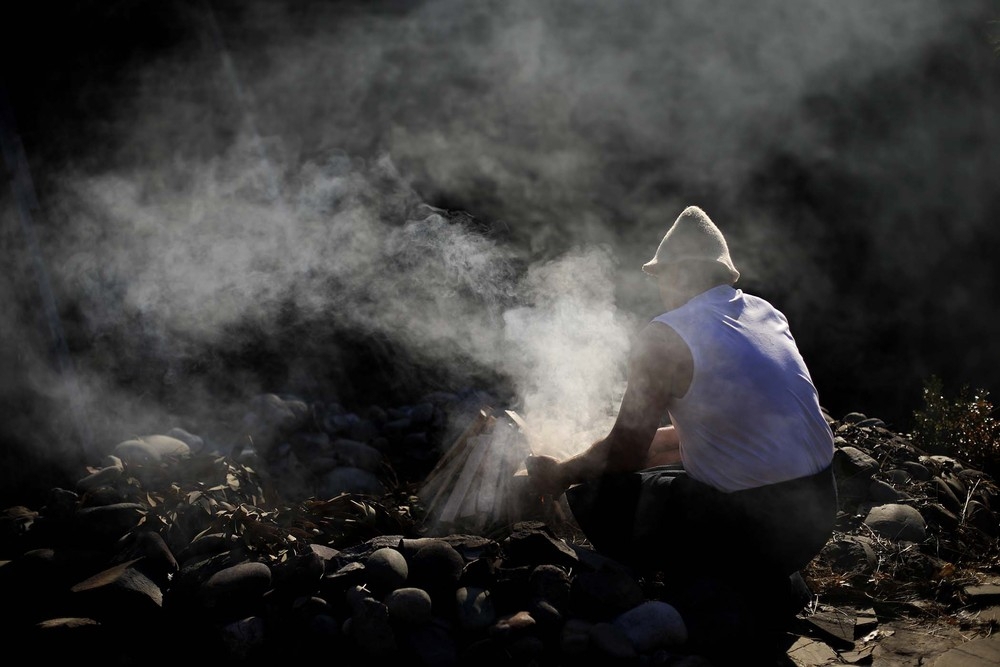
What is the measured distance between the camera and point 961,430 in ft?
16.9

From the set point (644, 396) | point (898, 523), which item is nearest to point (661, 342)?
point (644, 396)

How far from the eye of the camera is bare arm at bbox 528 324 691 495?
9.77 feet

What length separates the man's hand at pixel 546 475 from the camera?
350 cm

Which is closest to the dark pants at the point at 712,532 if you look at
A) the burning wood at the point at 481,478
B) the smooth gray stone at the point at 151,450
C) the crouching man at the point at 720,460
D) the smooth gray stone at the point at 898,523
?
the crouching man at the point at 720,460

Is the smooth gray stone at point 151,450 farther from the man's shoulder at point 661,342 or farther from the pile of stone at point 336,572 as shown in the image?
the man's shoulder at point 661,342

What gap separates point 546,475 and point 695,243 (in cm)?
134

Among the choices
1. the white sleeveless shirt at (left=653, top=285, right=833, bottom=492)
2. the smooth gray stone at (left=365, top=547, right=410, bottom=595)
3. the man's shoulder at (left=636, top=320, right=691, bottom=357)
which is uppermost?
the man's shoulder at (left=636, top=320, right=691, bottom=357)

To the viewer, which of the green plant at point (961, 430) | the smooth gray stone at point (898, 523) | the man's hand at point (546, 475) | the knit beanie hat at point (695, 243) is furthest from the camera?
the green plant at point (961, 430)

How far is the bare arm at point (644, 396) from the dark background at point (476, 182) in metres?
1.76

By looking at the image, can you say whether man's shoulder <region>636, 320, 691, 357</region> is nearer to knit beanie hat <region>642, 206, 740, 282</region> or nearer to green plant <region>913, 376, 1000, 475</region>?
knit beanie hat <region>642, 206, 740, 282</region>

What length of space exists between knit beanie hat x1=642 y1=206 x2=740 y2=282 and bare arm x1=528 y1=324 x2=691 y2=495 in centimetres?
50

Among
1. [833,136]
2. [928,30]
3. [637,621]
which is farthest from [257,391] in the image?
[928,30]

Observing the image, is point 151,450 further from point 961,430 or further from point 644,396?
point 961,430

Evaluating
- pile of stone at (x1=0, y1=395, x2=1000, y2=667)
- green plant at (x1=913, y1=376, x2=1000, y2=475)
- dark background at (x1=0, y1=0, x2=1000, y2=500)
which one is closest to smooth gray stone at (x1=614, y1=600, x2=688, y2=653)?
pile of stone at (x1=0, y1=395, x2=1000, y2=667)
